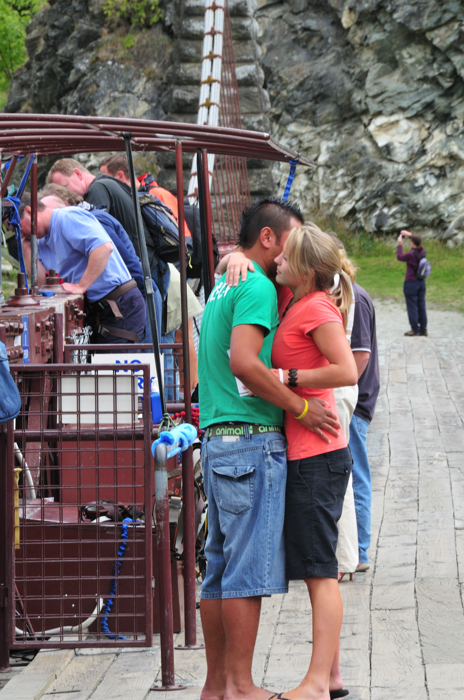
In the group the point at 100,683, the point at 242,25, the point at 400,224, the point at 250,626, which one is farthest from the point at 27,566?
the point at 400,224

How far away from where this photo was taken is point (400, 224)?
86.4 ft

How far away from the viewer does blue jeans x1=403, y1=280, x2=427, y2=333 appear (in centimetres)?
1405

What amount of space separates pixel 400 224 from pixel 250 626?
80.5ft

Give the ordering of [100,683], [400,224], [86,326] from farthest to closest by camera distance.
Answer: [400,224] < [86,326] < [100,683]

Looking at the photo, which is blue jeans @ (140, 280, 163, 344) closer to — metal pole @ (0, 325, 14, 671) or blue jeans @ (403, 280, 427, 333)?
metal pole @ (0, 325, 14, 671)

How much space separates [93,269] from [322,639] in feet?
11.0

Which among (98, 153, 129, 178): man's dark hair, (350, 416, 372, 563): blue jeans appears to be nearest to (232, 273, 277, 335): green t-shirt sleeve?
(350, 416, 372, 563): blue jeans

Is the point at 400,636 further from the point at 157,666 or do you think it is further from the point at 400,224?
the point at 400,224

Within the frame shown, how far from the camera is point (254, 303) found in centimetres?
289

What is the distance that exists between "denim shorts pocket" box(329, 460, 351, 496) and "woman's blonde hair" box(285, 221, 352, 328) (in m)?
0.63

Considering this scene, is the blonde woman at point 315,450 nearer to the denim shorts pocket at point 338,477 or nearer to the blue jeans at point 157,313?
the denim shorts pocket at point 338,477

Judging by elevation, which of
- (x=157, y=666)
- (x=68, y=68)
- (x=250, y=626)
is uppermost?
(x=68, y=68)

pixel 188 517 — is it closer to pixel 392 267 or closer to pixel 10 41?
pixel 392 267

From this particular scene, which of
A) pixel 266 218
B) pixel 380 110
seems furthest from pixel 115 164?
pixel 380 110
